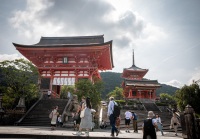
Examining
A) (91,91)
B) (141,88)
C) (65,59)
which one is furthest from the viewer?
(141,88)

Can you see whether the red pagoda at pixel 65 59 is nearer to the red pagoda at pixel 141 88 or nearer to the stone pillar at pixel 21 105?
the stone pillar at pixel 21 105

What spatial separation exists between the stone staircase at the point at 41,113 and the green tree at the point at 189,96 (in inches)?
698

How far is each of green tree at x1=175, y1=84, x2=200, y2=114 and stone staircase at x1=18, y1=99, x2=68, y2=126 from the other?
17.7 m

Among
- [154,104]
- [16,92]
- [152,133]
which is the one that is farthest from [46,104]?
[154,104]

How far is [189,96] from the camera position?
87.6 ft

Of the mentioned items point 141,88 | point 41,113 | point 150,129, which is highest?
point 141,88

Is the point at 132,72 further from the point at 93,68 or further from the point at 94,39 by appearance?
the point at 93,68

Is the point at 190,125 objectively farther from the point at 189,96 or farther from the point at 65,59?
the point at 189,96

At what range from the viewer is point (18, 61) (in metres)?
19.3

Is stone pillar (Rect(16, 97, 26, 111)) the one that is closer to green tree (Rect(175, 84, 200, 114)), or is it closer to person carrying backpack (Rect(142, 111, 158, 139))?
person carrying backpack (Rect(142, 111, 158, 139))

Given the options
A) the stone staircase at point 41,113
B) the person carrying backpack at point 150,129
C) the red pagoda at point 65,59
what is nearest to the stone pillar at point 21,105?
the stone staircase at point 41,113

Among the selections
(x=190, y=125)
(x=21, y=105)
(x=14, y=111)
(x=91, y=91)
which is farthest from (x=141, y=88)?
(x=190, y=125)

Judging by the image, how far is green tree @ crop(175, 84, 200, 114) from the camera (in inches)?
1022

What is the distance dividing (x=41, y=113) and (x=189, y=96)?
21.2m
